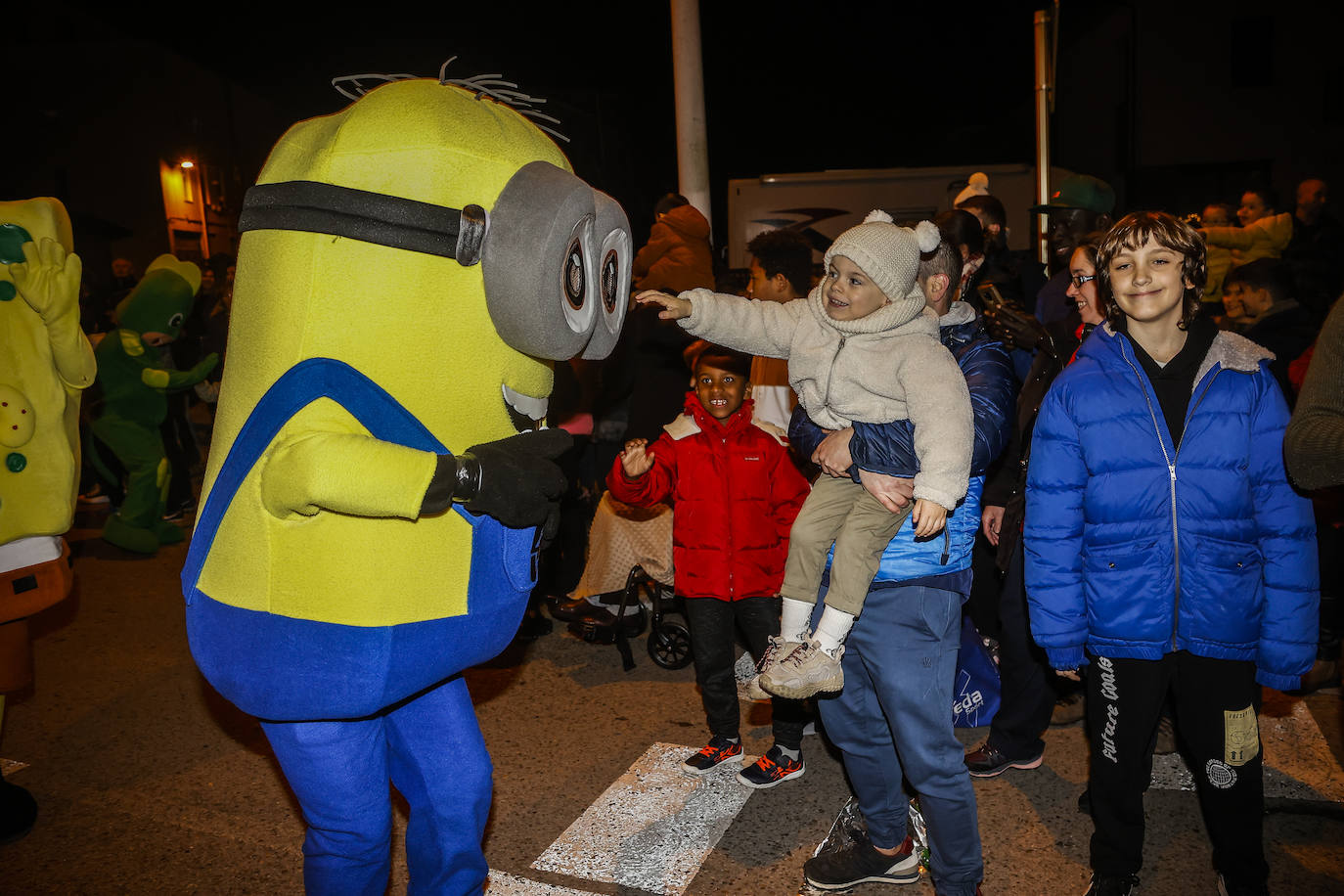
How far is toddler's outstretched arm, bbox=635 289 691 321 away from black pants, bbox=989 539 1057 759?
1.83 m

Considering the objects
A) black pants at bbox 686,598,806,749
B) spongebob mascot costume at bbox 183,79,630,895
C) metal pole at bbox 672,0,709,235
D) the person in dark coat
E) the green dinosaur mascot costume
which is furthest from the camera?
metal pole at bbox 672,0,709,235

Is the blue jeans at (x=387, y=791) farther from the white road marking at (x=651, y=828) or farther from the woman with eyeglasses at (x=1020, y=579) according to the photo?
the woman with eyeglasses at (x=1020, y=579)

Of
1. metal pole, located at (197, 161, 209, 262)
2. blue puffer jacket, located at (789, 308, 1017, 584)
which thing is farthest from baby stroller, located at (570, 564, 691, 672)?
metal pole, located at (197, 161, 209, 262)

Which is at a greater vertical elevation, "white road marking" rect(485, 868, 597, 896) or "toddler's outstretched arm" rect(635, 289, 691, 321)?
"toddler's outstretched arm" rect(635, 289, 691, 321)

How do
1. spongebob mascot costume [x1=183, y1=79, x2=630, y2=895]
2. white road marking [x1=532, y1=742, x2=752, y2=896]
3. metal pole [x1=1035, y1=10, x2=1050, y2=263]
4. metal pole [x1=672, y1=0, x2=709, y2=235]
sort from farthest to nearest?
1. metal pole [x1=672, y1=0, x2=709, y2=235]
2. metal pole [x1=1035, y1=10, x2=1050, y2=263]
3. white road marking [x1=532, y1=742, x2=752, y2=896]
4. spongebob mascot costume [x1=183, y1=79, x2=630, y2=895]

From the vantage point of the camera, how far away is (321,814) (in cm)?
229

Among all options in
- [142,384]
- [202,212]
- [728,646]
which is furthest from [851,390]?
[202,212]

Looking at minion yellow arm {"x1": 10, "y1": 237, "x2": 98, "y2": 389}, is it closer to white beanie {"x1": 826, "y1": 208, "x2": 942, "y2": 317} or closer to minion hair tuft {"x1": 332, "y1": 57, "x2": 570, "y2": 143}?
minion hair tuft {"x1": 332, "y1": 57, "x2": 570, "y2": 143}

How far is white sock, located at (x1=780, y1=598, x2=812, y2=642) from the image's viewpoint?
2.96m

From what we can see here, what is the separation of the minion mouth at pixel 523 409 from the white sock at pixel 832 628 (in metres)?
1.04

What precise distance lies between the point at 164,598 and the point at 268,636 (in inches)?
218

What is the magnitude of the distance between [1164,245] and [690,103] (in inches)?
232

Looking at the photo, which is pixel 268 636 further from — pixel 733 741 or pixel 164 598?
pixel 164 598

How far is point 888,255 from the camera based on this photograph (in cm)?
275
